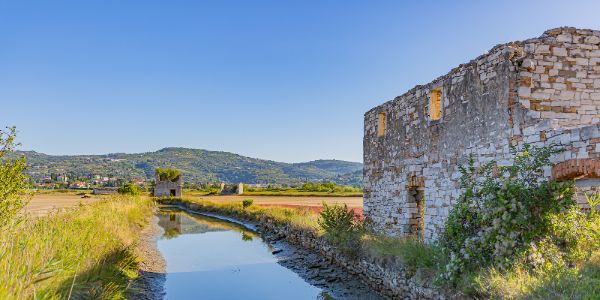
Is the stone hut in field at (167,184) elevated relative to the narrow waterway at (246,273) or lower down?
elevated

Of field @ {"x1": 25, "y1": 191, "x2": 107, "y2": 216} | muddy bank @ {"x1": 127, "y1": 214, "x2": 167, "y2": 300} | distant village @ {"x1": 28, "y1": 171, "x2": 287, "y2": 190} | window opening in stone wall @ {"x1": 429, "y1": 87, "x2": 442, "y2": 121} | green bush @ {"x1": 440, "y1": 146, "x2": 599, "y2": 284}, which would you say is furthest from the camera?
distant village @ {"x1": 28, "y1": 171, "x2": 287, "y2": 190}

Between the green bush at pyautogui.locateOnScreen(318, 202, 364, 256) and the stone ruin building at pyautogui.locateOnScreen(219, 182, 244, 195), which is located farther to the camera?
the stone ruin building at pyautogui.locateOnScreen(219, 182, 244, 195)

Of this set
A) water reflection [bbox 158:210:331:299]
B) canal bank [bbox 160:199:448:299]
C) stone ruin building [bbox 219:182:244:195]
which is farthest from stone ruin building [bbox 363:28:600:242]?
stone ruin building [bbox 219:182:244:195]

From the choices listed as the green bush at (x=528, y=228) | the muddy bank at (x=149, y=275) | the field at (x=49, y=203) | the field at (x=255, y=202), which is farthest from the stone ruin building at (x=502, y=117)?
the field at (x=49, y=203)

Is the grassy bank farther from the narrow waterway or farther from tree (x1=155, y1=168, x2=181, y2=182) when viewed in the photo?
tree (x1=155, y1=168, x2=181, y2=182)

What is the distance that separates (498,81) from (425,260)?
400 centimetres

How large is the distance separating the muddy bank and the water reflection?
0.25 meters

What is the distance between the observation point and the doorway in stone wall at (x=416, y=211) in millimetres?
12695

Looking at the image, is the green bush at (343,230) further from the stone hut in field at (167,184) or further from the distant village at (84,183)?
the distant village at (84,183)

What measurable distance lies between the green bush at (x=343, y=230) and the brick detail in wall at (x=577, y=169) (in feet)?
20.9

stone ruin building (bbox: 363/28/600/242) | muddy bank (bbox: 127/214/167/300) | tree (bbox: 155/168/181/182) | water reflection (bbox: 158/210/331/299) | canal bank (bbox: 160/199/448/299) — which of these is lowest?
water reflection (bbox: 158/210/331/299)

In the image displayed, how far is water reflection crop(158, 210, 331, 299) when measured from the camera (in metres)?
11.2

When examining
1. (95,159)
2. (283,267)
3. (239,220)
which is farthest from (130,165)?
(283,267)

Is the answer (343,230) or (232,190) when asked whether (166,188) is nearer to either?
(232,190)
